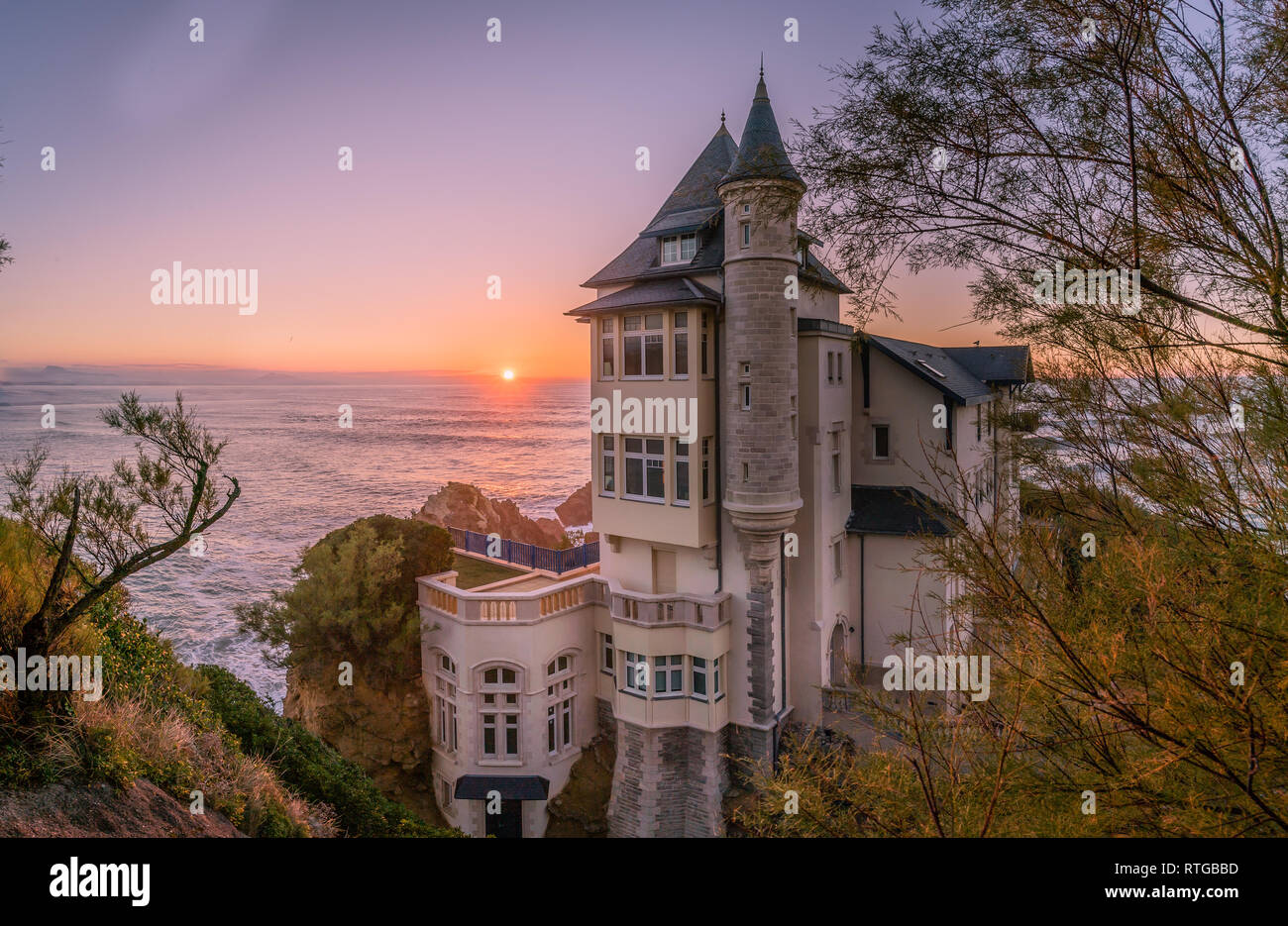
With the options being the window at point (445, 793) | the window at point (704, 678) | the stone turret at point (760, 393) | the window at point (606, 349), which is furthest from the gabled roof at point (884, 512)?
the window at point (445, 793)

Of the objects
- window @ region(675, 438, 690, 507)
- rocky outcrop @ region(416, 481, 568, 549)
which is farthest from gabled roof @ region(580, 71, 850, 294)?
rocky outcrop @ region(416, 481, 568, 549)

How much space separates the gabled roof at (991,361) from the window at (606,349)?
35.3ft

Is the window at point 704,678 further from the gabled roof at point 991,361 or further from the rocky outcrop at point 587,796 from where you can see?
the gabled roof at point 991,361

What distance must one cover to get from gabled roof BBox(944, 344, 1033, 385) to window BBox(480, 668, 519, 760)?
14.3 m

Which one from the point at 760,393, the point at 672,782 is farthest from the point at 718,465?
the point at 672,782

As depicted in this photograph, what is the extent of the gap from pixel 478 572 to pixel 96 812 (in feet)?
39.1

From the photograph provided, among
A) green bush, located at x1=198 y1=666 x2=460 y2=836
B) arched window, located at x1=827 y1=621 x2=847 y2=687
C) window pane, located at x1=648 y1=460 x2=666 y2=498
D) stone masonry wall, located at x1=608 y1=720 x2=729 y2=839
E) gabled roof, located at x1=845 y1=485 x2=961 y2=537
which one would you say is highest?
window pane, located at x1=648 y1=460 x2=666 y2=498

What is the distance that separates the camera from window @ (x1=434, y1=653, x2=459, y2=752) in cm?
1238

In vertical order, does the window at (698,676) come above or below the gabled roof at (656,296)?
below

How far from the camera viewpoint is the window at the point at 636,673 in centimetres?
1123

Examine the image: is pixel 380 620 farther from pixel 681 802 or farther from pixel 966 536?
pixel 966 536

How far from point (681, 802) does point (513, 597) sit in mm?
4955

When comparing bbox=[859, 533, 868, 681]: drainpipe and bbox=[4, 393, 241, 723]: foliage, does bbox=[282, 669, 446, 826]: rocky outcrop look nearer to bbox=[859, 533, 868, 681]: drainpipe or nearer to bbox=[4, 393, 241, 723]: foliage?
bbox=[4, 393, 241, 723]: foliage

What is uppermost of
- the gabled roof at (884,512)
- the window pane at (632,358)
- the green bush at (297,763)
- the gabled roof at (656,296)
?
the gabled roof at (656,296)
